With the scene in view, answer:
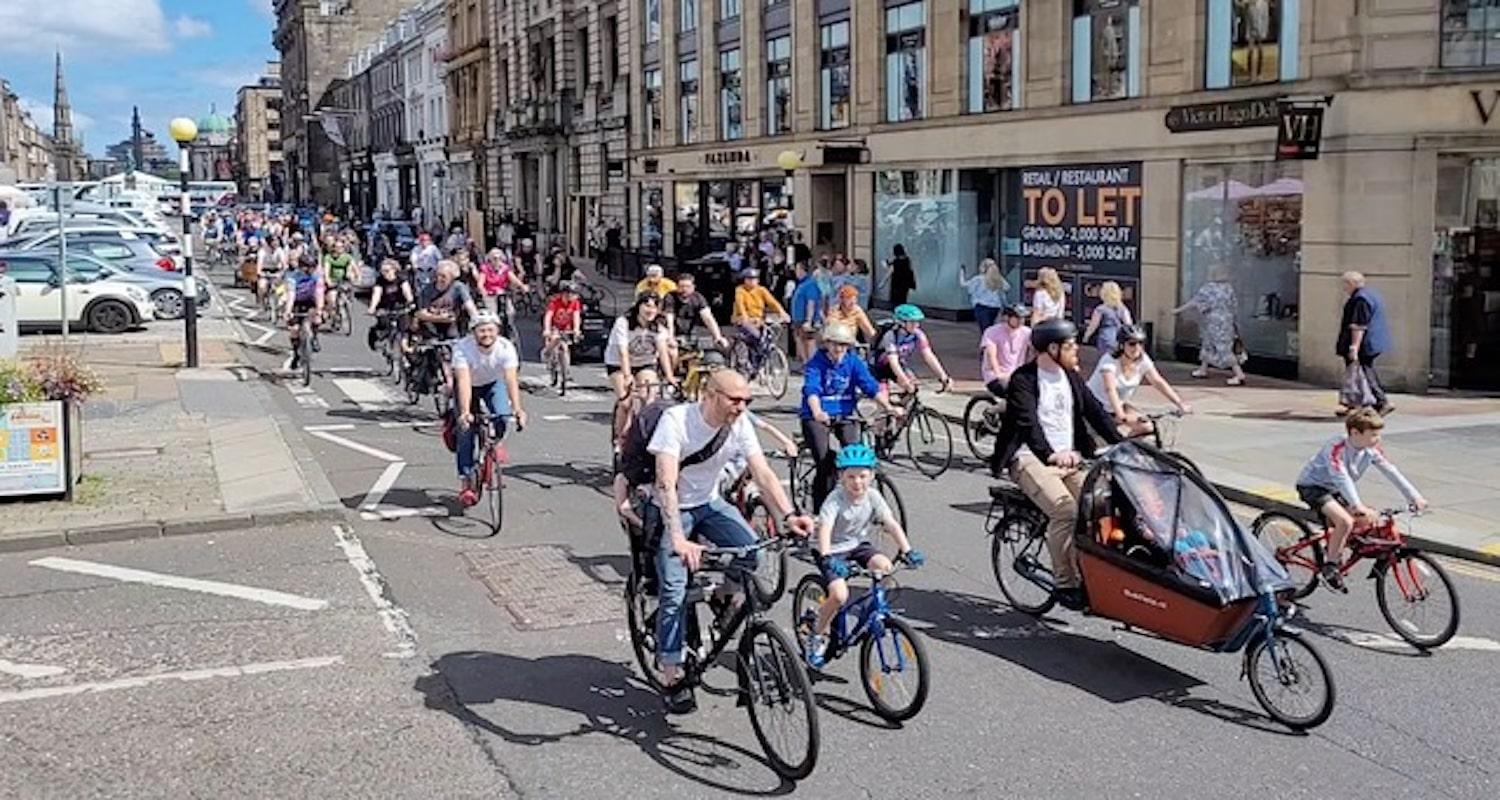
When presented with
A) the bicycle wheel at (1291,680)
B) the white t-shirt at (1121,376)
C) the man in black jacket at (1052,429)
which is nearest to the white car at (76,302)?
the white t-shirt at (1121,376)

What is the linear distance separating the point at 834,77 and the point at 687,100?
10785 millimetres

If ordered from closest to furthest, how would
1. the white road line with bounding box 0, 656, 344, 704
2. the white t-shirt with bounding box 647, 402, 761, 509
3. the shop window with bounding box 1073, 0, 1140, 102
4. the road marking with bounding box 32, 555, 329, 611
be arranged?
the white t-shirt with bounding box 647, 402, 761, 509 < the white road line with bounding box 0, 656, 344, 704 < the road marking with bounding box 32, 555, 329, 611 < the shop window with bounding box 1073, 0, 1140, 102

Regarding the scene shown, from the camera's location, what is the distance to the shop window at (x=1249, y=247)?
68.3 feet

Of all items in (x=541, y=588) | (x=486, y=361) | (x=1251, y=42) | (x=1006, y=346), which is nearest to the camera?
(x=541, y=588)

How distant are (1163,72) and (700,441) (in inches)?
712

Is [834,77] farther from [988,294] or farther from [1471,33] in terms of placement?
[1471,33]

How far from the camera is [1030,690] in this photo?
7.45 m

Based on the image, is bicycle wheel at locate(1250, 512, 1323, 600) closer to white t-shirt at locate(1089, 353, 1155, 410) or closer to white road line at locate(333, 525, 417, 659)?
white t-shirt at locate(1089, 353, 1155, 410)

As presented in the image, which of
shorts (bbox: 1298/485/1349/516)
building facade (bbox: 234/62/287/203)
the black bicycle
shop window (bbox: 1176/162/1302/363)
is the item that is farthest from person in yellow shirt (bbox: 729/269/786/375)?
building facade (bbox: 234/62/287/203)

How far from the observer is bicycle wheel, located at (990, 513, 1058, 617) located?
866 cm

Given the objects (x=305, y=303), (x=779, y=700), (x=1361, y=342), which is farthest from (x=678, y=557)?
(x=305, y=303)

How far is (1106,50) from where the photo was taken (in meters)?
24.5

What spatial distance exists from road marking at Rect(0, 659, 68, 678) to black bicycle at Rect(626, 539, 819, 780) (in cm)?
317

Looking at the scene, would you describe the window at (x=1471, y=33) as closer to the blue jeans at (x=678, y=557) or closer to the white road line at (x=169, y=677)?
the blue jeans at (x=678, y=557)
